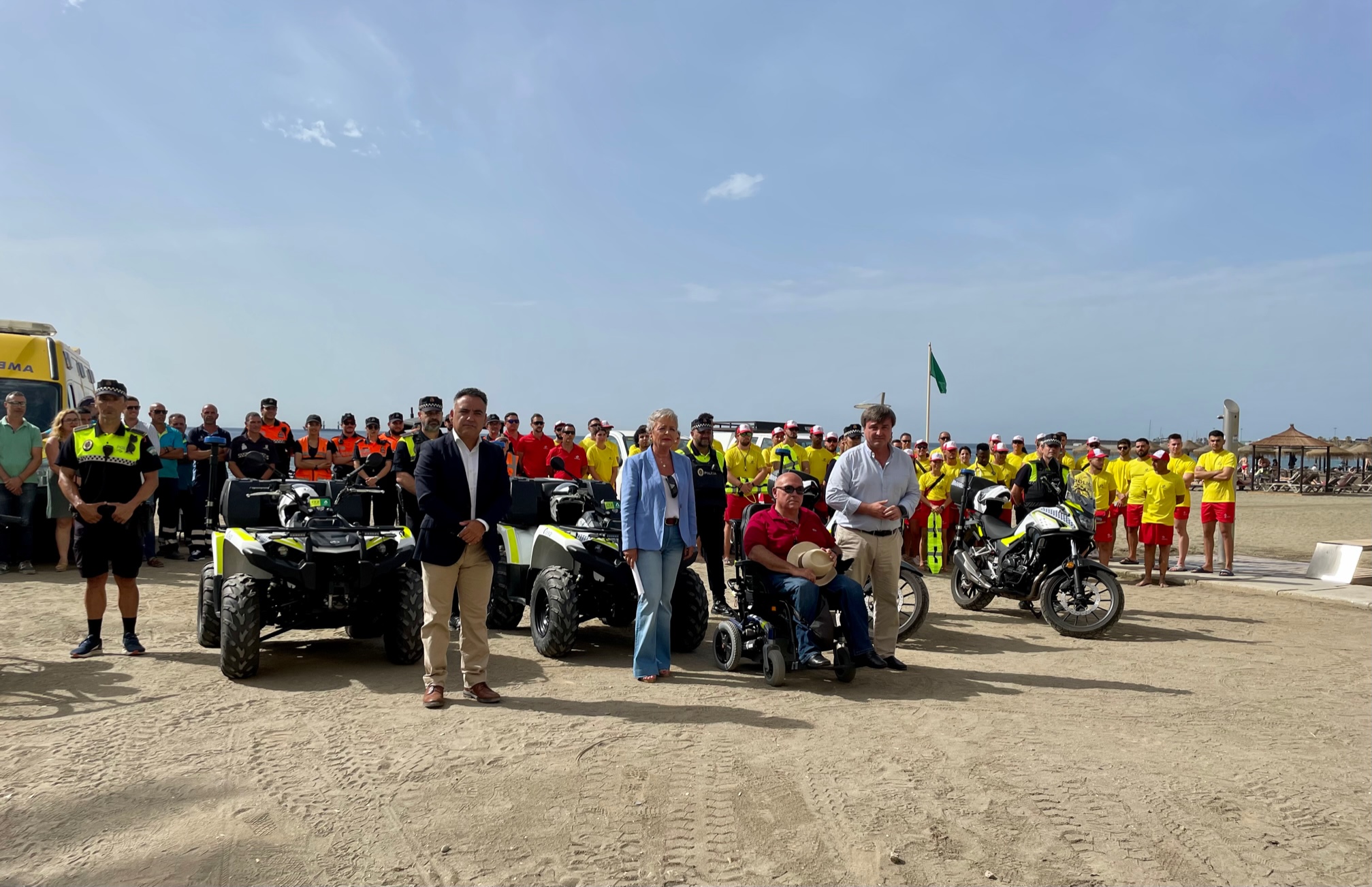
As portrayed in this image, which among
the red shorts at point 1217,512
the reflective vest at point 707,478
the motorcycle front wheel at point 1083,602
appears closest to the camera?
the motorcycle front wheel at point 1083,602

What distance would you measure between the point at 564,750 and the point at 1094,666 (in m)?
4.33

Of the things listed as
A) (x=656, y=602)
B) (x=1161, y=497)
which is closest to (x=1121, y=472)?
(x=1161, y=497)

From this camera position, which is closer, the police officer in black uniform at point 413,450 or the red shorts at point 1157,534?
the police officer in black uniform at point 413,450

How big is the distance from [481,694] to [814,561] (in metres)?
2.26

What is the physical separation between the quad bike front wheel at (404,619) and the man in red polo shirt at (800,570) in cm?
236

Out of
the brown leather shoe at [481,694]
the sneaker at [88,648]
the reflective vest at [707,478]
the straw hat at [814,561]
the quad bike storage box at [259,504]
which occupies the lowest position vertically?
the sneaker at [88,648]

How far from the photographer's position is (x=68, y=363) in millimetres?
12023

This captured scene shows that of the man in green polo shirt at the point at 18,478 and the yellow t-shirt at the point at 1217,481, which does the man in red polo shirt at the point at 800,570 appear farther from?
the man in green polo shirt at the point at 18,478

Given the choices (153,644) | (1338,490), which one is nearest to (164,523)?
(153,644)

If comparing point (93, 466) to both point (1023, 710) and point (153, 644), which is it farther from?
point (1023, 710)

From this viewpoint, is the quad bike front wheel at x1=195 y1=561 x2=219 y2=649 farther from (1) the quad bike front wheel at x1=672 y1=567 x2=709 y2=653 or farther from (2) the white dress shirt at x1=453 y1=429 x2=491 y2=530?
(1) the quad bike front wheel at x1=672 y1=567 x2=709 y2=653

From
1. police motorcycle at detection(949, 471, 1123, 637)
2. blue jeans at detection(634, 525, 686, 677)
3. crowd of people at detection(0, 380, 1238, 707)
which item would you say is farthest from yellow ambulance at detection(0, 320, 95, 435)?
police motorcycle at detection(949, 471, 1123, 637)

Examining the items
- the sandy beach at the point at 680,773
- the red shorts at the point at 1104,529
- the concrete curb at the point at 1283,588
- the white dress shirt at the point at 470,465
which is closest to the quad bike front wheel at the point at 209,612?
the sandy beach at the point at 680,773

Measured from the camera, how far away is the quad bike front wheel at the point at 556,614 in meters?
6.65
